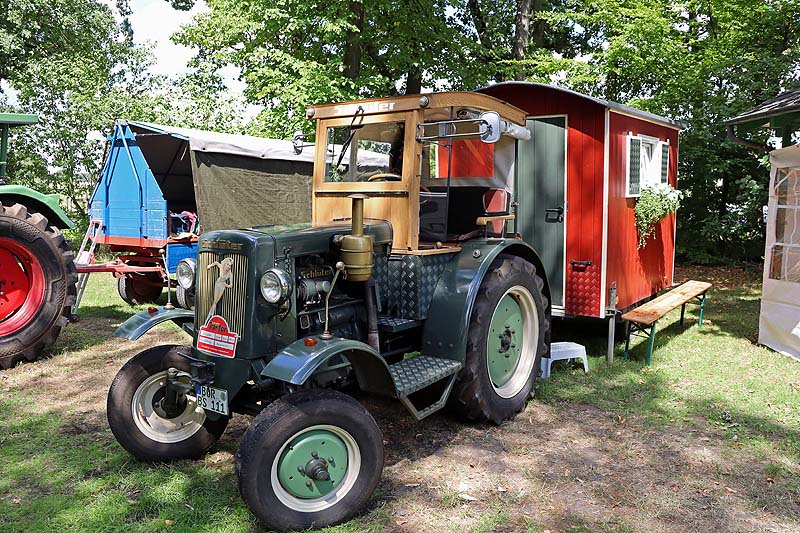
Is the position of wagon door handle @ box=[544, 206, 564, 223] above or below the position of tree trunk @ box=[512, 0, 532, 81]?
below

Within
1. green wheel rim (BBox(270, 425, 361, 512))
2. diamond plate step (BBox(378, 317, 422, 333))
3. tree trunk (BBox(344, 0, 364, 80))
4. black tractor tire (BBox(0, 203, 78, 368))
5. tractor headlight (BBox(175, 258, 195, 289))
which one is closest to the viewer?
green wheel rim (BBox(270, 425, 361, 512))

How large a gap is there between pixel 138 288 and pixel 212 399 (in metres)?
6.19

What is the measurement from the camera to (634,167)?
6730 millimetres

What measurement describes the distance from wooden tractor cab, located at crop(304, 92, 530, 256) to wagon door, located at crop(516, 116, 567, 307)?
1.32 meters

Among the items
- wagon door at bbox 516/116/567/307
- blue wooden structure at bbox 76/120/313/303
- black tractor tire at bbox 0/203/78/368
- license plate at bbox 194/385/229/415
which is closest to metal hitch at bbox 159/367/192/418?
license plate at bbox 194/385/229/415

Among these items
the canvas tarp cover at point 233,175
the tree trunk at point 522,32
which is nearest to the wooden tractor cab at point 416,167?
the canvas tarp cover at point 233,175

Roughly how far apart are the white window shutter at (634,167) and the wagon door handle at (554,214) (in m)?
0.80

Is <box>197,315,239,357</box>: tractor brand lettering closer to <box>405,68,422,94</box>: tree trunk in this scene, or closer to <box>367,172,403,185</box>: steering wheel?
<box>367,172,403,185</box>: steering wheel

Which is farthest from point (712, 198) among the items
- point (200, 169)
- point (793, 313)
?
point (200, 169)

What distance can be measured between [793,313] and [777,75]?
7.98m

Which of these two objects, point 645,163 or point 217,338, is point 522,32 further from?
point 217,338

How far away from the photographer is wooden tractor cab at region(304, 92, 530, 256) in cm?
414

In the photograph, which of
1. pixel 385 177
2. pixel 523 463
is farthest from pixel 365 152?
pixel 523 463

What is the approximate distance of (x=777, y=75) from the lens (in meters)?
12.4
